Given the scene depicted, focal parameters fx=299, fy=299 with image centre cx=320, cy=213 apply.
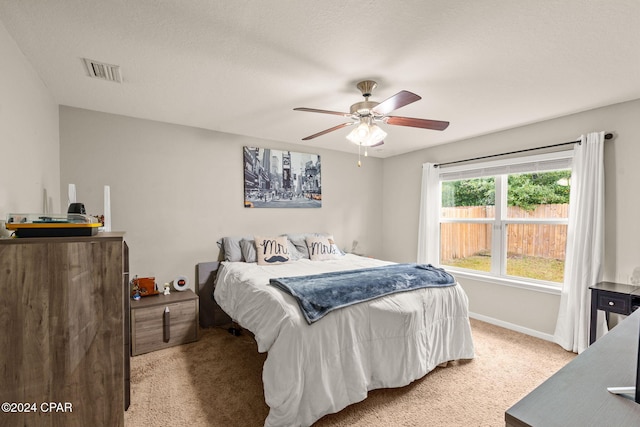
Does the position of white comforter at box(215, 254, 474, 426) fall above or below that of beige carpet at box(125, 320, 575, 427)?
above

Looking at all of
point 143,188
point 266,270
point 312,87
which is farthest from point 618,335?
point 143,188

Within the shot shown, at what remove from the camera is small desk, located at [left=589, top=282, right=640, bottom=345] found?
7.90 feet

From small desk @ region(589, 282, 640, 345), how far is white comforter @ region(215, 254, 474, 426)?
113cm

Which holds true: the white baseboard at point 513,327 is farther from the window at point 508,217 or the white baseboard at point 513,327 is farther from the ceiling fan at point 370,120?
the ceiling fan at point 370,120

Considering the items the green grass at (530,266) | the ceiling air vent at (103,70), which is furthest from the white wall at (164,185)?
the green grass at (530,266)

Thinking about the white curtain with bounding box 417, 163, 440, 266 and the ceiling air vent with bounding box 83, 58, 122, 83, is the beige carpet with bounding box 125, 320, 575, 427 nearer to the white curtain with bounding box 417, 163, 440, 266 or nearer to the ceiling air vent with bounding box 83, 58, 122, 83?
the white curtain with bounding box 417, 163, 440, 266

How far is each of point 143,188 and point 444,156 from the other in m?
3.88

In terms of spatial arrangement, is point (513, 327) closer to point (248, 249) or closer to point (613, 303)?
point (613, 303)

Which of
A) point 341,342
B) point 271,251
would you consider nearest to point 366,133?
point 341,342

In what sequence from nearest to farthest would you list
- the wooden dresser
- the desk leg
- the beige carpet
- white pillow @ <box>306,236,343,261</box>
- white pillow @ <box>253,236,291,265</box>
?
the wooden dresser → the beige carpet → the desk leg → white pillow @ <box>253,236,291,265</box> → white pillow @ <box>306,236,343,261</box>

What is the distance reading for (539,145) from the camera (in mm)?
3309

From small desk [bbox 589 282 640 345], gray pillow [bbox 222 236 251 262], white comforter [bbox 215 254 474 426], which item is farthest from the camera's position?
gray pillow [bbox 222 236 251 262]

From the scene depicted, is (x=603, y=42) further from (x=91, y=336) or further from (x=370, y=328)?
(x=91, y=336)

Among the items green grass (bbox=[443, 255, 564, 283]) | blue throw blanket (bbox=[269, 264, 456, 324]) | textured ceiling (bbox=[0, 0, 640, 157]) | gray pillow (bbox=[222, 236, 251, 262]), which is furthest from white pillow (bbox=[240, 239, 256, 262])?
green grass (bbox=[443, 255, 564, 283])
